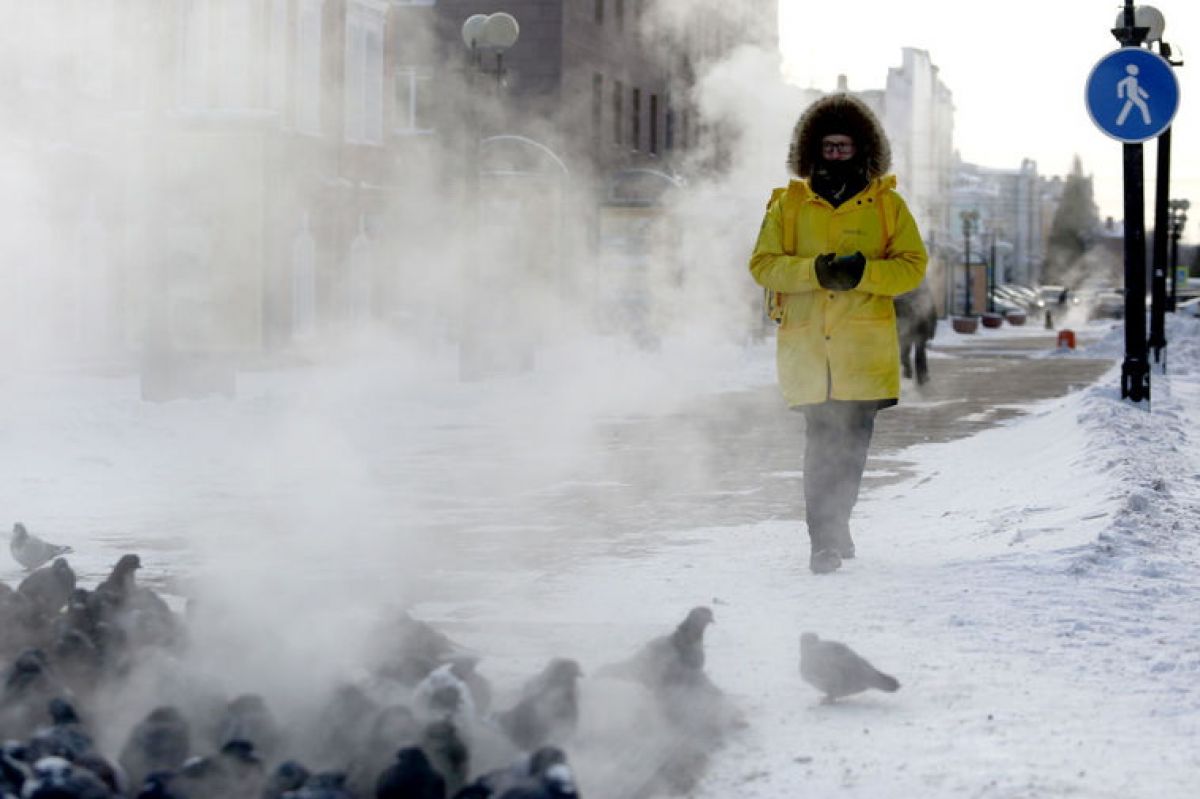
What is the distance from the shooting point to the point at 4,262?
15.6 metres

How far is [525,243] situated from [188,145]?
303 inches

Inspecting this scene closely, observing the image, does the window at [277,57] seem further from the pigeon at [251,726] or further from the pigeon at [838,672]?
the pigeon at [251,726]

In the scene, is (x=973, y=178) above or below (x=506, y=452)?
Answer: above

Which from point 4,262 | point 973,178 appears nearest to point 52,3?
point 4,262

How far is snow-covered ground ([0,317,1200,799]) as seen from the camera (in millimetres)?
4410

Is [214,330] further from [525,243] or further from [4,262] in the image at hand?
[525,243]

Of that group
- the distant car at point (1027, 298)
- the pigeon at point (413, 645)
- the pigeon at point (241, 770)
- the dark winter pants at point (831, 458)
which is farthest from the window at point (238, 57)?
the distant car at point (1027, 298)

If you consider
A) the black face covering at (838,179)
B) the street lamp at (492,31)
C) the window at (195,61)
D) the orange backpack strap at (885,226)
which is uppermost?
the street lamp at (492,31)

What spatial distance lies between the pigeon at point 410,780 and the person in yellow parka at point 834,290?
11.1ft

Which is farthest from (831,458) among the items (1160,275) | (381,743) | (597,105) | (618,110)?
(597,105)

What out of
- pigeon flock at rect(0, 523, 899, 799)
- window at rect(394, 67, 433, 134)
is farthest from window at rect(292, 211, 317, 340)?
pigeon flock at rect(0, 523, 899, 799)

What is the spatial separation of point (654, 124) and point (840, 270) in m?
20.3

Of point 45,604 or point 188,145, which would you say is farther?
point 188,145

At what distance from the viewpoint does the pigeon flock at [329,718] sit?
3582 mm
